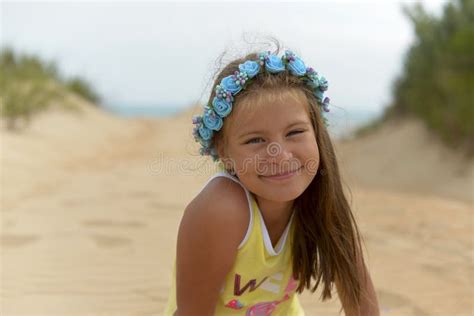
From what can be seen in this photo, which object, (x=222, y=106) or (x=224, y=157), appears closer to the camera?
(x=222, y=106)

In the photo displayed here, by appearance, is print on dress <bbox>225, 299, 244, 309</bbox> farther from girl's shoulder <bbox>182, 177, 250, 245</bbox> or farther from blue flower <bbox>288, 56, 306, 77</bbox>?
blue flower <bbox>288, 56, 306, 77</bbox>

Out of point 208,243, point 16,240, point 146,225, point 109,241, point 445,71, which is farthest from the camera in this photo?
point 445,71

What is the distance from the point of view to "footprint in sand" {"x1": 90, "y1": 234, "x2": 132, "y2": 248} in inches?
144

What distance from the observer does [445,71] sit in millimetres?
6934

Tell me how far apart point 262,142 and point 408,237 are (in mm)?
2695

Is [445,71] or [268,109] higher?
[445,71]

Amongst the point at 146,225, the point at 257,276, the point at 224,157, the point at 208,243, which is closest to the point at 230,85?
the point at 224,157

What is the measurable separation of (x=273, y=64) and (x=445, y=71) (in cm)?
586

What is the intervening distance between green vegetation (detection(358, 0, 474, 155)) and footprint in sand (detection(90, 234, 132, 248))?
4.45 metres

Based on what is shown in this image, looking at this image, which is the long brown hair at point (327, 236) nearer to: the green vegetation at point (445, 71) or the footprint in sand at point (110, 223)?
the footprint in sand at point (110, 223)

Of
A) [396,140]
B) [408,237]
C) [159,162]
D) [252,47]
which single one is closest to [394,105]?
[396,140]

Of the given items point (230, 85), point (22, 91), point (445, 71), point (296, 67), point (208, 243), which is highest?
point (445, 71)

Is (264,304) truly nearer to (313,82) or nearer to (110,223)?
(313,82)

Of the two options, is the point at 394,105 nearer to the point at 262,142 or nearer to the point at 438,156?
the point at 438,156
